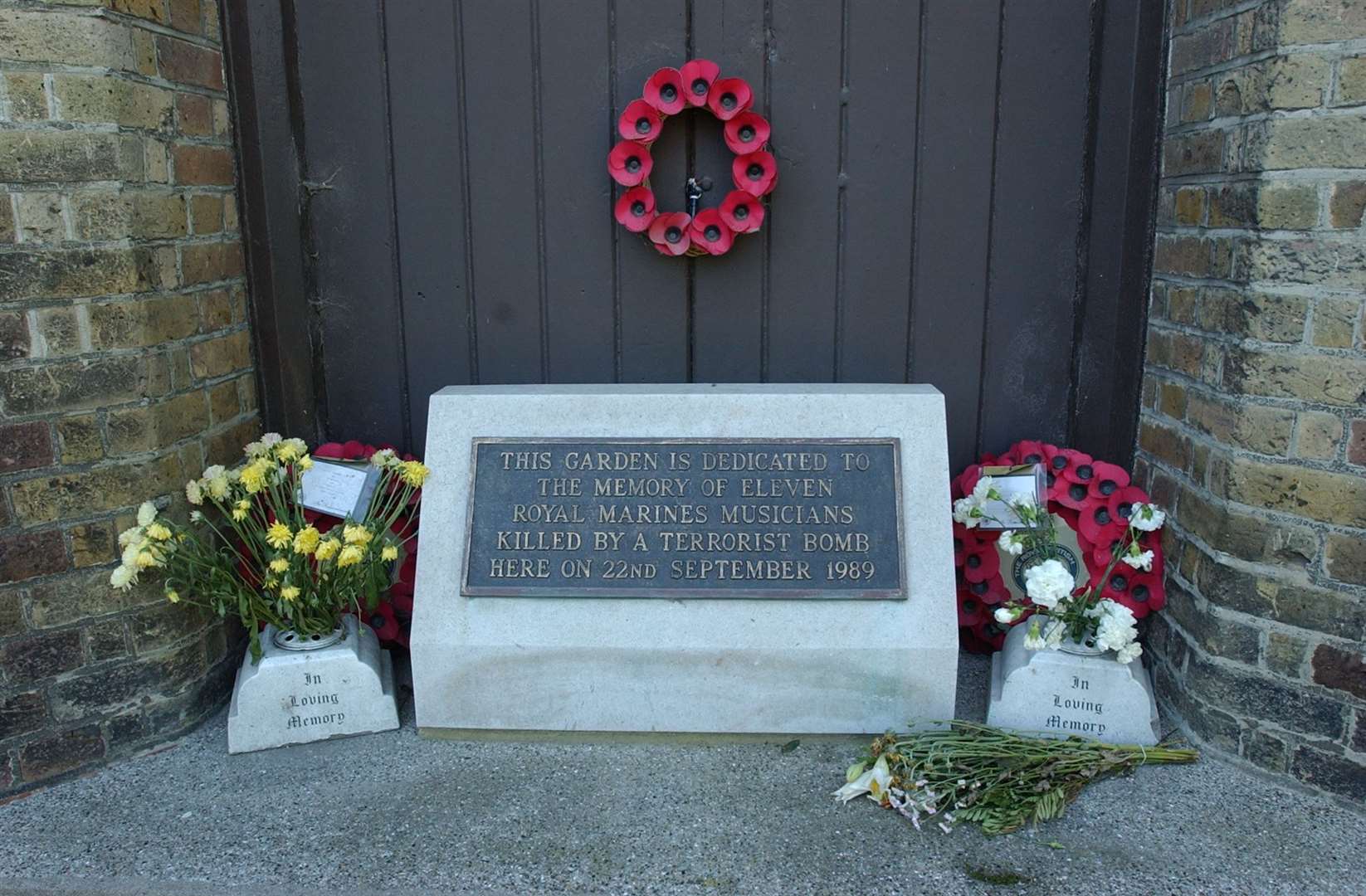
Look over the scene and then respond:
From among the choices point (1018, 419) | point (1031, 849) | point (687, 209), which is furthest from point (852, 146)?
point (1031, 849)

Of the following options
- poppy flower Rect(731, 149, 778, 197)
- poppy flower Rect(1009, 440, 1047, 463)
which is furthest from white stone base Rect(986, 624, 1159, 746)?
poppy flower Rect(731, 149, 778, 197)

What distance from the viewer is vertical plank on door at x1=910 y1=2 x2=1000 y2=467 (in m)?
2.77

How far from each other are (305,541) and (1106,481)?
202 cm

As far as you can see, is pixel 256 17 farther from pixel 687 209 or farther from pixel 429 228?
pixel 687 209

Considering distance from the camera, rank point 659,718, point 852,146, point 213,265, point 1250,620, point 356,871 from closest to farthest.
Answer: point 356,871, point 1250,620, point 659,718, point 213,265, point 852,146

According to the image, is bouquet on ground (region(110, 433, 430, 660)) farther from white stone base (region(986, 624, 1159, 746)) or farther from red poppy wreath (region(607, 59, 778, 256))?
white stone base (region(986, 624, 1159, 746))

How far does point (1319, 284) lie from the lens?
7.12ft

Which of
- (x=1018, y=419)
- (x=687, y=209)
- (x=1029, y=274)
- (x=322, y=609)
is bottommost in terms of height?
(x=322, y=609)

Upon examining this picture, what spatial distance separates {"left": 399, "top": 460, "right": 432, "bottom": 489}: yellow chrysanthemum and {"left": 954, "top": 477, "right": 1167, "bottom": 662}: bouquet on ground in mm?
1371

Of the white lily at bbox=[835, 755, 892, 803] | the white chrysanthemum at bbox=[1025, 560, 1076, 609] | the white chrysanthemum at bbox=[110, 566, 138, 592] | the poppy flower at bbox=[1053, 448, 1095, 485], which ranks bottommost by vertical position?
the white lily at bbox=[835, 755, 892, 803]

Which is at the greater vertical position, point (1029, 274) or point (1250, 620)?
point (1029, 274)

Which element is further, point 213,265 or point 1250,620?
point 213,265

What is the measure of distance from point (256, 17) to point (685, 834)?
2.32 meters

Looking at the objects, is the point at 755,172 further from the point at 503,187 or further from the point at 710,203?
the point at 503,187
